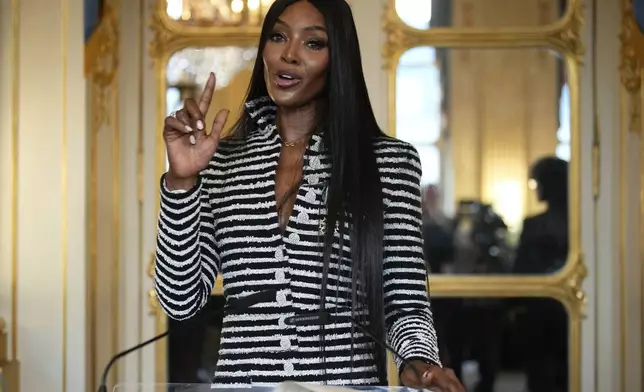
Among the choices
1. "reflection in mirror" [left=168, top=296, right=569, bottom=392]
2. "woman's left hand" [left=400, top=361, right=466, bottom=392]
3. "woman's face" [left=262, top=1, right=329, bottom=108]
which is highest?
A: "woman's face" [left=262, top=1, right=329, bottom=108]

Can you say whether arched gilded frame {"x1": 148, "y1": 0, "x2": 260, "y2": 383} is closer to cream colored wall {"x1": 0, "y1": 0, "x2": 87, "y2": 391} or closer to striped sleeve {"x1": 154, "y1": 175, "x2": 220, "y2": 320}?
cream colored wall {"x1": 0, "y1": 0, "x2": 87, "y2": 391}

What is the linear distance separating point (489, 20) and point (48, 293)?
1611mm

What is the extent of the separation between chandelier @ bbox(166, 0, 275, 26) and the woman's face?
6.90ft

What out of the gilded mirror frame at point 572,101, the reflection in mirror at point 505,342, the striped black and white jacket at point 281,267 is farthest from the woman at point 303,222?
the reflection in mirror at point 505,342

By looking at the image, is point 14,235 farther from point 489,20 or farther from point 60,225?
point 489,20

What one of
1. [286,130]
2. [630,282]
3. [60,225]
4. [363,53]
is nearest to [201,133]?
[286,130]

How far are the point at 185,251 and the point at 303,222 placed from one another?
0.51 feet

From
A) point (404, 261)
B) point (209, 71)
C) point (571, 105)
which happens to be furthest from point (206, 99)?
point (571, 105)

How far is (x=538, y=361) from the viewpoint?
11.6ft

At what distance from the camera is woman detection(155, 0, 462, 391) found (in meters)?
1.37

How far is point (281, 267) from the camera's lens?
4.58ft

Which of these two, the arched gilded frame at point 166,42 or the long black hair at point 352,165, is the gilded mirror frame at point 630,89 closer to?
the arched gilded frame at point 166,42

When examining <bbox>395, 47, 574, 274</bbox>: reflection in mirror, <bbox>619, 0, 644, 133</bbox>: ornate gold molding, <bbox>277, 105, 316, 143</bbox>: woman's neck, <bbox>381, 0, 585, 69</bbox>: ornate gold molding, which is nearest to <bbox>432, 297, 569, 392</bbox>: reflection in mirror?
<bbox>395, 47, 574, 274</bbox>: reflection in mirror

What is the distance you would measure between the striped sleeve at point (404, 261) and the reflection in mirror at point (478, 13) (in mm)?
2111
